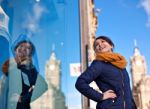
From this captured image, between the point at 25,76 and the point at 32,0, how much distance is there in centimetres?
62

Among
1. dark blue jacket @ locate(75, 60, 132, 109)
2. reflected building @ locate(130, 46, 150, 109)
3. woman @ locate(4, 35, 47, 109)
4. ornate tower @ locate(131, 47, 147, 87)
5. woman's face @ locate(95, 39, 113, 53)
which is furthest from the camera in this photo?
ornate tower @ locate(131, 47, 147, 87)

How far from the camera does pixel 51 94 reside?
2369mm

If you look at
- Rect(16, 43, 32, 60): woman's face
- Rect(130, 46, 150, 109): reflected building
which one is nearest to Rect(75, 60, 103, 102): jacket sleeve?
Rect(16, 43, 32, 60): woman's face

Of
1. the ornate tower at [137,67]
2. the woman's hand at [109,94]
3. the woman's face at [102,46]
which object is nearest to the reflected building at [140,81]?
the ornate tower at [137,67]

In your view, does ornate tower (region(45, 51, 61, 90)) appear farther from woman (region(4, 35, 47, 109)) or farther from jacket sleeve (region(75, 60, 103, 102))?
jacket sleeve (region(75, 60, 103, 102))

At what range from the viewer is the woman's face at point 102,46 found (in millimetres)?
1819

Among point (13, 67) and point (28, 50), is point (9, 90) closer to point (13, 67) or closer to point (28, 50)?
point (13, 67)

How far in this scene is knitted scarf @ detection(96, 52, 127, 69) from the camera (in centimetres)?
174

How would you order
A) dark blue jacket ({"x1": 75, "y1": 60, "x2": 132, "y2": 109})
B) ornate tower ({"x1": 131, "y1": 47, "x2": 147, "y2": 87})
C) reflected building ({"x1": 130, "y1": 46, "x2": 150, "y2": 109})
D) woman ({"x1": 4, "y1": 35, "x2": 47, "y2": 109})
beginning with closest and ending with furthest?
dark blue jacket ({"x1": 75, "y1": 60, "x2": 132, "y2": 109}), woman ({"x1": 4, "y1": 35, "x2": 47, "y2": 109}), reflected building ({"x1": 130, "y1": 46, "x2": 150, "y2": 109}), ornate tower ({"x1": 131, "y1": 47, "x2": 147, "y2": 87})

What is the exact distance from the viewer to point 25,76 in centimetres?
237

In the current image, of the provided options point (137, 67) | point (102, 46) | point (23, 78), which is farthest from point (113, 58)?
point (137, 67)

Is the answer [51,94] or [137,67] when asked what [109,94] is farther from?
[137,67]

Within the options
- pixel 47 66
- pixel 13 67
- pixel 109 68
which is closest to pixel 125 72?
pixel 109 68

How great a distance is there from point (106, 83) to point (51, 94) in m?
0.76
